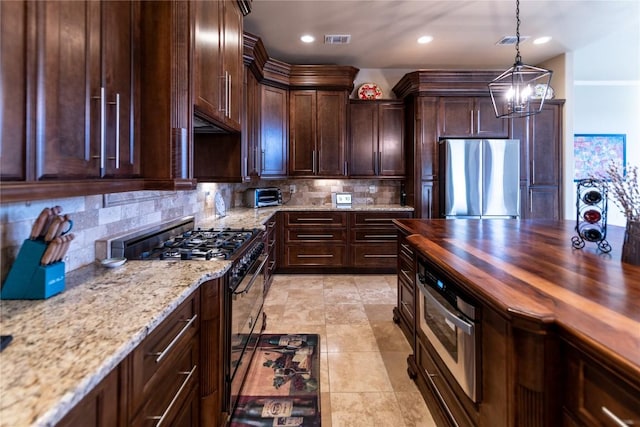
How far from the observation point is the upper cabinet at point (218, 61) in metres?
1.70

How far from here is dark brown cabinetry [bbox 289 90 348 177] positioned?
4.57 m

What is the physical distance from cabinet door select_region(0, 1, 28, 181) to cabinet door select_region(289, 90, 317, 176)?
3792 mm

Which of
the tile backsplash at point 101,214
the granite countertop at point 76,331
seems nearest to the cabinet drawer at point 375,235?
the tile backsplash at point 101,214

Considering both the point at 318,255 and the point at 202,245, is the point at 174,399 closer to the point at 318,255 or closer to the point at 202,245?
the point at 202,245

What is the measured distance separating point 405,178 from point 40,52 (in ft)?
14.3

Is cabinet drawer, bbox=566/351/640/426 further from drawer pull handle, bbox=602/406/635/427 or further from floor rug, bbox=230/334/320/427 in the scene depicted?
floor rug, bbox=230/334/320/427

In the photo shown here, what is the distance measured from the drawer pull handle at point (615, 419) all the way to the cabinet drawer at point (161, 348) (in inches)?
46.2

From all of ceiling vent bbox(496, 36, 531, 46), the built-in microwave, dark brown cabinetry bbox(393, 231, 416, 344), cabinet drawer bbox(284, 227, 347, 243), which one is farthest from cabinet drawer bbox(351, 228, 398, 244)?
ceiling vent bbox(496, 36, 531, 46)

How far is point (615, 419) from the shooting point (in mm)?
748

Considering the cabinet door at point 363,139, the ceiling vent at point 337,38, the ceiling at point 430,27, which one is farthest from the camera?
the cabinet door at point 363,139

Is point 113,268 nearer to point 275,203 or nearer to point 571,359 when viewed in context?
point 571,359

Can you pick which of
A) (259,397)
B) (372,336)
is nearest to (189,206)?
(259,397)

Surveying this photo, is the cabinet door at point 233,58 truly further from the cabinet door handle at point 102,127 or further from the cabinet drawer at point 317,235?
the cabinet drawer at point 317,235

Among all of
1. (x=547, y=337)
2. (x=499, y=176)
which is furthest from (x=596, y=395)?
(x=499, y=176)
